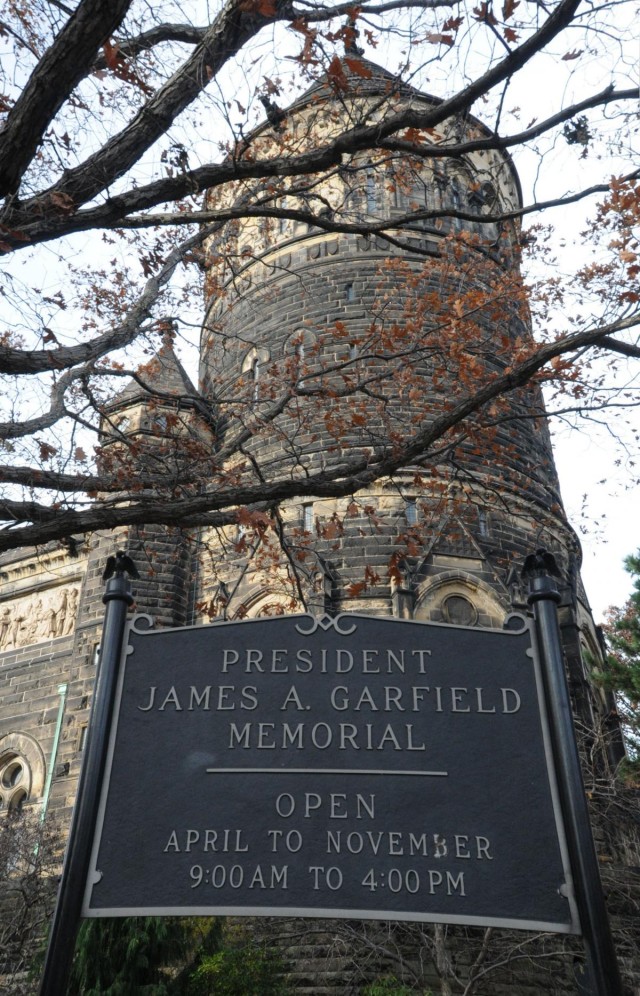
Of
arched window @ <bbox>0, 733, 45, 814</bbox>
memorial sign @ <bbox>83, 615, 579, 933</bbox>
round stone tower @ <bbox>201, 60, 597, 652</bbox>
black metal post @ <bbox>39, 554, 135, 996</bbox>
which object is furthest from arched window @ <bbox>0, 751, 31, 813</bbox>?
memorial sign @ <bbox>83, 615, 579, 933</bbox>

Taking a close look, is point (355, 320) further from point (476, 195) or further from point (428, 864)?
point (428, 864)

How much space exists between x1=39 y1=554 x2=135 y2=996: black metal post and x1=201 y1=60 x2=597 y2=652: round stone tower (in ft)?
31.7

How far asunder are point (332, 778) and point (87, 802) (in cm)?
84

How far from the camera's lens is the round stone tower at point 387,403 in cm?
1545

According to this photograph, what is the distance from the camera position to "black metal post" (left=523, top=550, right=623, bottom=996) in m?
2.79

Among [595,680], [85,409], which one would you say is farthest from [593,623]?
[85,409]

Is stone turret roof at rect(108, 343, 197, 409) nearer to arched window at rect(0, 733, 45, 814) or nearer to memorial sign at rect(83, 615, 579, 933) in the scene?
arched window at rect(0, 733, 45, 814)

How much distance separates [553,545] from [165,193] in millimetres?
14358

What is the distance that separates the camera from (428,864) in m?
3.03

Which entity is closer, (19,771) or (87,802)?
(87,802)

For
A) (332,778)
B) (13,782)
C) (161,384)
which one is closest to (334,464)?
(161,384)

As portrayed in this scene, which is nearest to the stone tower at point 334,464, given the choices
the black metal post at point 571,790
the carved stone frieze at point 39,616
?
the carved stone frieze at point 39,616

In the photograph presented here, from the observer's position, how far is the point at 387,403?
14.6 meters

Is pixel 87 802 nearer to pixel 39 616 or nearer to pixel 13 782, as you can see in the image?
pixel 13 782
